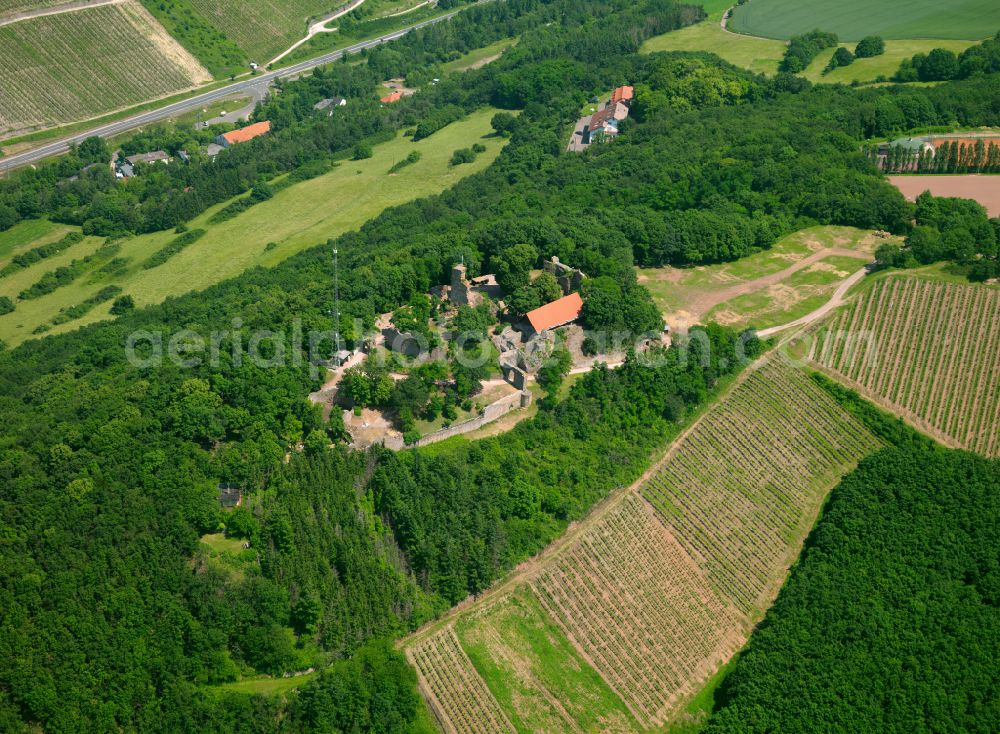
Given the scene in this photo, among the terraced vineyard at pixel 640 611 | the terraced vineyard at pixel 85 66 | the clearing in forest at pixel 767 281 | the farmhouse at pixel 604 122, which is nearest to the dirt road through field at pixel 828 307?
the clearing in forest at pixel 767 281

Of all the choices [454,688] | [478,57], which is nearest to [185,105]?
[478,57]

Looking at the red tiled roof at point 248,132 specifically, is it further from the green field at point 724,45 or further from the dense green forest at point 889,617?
the dense green forest at point 889,617

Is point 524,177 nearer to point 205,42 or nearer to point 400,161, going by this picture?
point 400,161

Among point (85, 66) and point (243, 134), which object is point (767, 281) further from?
point (85, 66)

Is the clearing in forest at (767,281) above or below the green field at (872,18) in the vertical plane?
above

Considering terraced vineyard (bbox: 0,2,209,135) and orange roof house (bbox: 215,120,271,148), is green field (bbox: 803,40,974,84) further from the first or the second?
terraced vineyard (bbox: 0,2,209,135)

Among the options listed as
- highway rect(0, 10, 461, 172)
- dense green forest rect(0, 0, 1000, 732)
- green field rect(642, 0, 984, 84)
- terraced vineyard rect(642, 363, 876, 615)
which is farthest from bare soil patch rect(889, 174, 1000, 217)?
highway rect(0, 10, 461, 172)
